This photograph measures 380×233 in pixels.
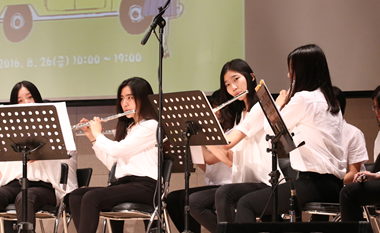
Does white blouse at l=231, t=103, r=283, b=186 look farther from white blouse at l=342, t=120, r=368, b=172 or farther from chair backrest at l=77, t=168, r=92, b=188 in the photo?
chair backrest at l=77, t=168, r=92, b=188

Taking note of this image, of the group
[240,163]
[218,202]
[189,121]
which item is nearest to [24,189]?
Answer: [189,121]

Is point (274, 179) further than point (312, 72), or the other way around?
point (312, 72)

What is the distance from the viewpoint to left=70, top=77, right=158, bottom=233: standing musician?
270 cm

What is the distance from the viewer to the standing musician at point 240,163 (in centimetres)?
260

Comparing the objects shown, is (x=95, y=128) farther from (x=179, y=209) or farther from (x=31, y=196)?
(x=179, y=209)

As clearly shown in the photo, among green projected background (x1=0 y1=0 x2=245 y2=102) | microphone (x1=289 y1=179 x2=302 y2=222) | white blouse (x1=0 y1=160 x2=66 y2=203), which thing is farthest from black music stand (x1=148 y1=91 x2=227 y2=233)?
green projected background (x1=0 y1=0 x2=245 y2=102)

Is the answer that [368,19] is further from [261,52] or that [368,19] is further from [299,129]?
[299,129]

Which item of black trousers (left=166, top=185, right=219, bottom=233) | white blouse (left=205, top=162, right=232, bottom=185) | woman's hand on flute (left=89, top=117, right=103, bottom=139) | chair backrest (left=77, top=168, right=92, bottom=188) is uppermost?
woman's hand on flute (left=89, top=117, right=103, bottom=139)

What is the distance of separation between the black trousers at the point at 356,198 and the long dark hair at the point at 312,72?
1.45 ft

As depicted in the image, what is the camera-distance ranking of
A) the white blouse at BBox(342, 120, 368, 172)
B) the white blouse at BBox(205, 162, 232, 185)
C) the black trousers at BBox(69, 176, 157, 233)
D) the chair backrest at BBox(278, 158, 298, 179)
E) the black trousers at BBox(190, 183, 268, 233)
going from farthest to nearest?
the white blouse at BBox(205, 162, 232, 185)
the white blouse at BBox(342, 120, 368, 172)
the chair backrest at BBox(278, 158, 298, 179)
the black trousers at BBox(69, 176, 157, 233)
the black trousers at BBox(190, 183, 268, 233)

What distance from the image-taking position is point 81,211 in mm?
2715

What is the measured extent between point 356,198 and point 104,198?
1.50 meters

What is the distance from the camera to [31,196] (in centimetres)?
284

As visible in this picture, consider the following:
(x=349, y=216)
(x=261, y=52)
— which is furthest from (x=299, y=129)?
(x=261, y=52)
